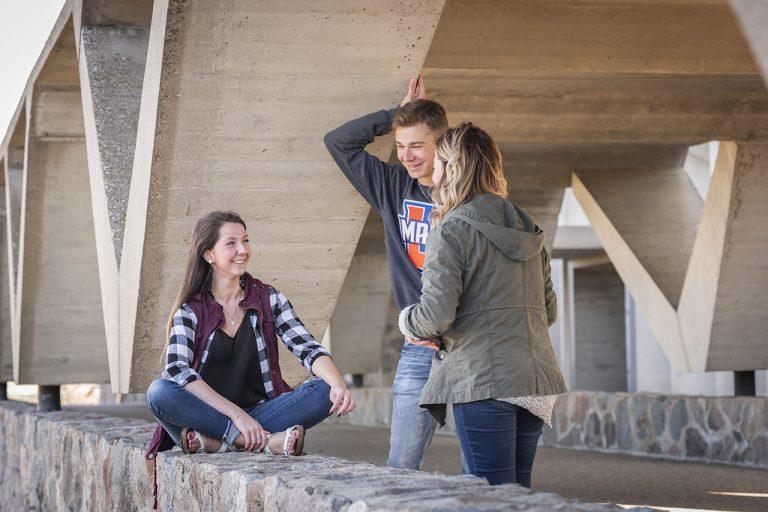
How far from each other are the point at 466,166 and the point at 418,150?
861 millimetres

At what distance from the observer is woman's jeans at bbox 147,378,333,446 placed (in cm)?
514

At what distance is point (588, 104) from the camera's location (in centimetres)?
1388

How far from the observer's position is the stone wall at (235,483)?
11.3 feet

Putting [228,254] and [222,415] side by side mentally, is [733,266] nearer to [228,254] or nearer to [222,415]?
[228,254]

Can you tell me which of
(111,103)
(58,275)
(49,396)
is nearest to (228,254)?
(111,103)

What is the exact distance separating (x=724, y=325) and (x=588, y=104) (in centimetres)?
345

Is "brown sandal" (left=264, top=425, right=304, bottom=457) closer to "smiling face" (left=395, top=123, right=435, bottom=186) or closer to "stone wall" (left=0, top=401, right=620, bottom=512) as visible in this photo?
"stone wall" (left=0, top=401, right=620, bottom=512)

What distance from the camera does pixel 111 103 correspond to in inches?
400

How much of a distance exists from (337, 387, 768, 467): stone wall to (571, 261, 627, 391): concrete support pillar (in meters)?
13.5

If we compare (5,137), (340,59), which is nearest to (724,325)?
(340,59)

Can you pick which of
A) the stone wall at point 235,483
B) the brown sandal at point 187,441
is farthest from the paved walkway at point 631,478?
the brown sandal at point 187,441

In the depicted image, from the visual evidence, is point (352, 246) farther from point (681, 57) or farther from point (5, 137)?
point (5, 137)

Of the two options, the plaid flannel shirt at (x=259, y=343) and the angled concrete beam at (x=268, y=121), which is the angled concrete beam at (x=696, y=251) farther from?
the plaid flannel shirt at (x=259, y=343)

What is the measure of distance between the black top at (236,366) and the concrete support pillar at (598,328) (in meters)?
25.2
